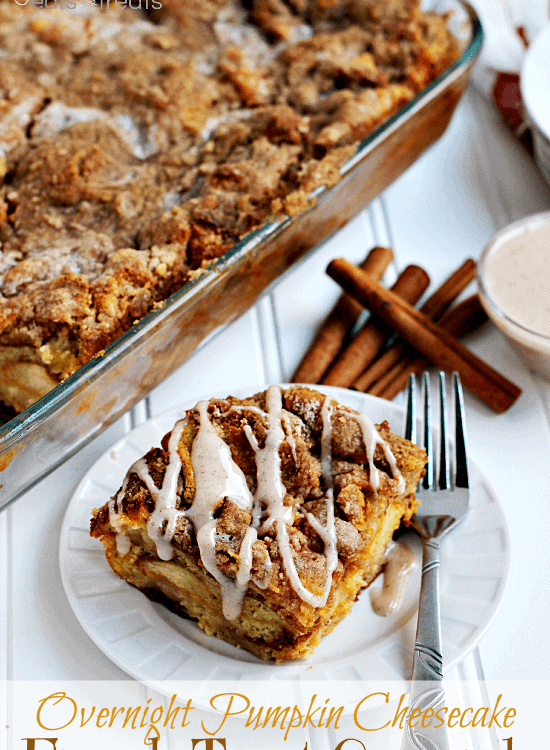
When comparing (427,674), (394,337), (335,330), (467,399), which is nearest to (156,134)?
(335,330)

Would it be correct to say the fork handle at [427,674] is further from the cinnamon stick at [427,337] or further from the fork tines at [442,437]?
the cinnamon stick at [427,337]

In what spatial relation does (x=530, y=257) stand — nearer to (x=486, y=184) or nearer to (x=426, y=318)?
(x=426, y=318)

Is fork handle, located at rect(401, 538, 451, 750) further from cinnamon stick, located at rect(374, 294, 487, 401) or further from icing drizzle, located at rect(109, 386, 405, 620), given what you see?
cinnamon stick, located at rect(374, 294, 487, 401)

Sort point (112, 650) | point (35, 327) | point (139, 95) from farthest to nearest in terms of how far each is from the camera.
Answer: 1. point (139, 95)
2. point (35, 327)
3. point (112, 650)

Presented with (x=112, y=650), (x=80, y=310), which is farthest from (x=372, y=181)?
(x=112, y=650)

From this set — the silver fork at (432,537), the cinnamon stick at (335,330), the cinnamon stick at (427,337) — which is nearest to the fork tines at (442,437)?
the silver fork at (432,537)
